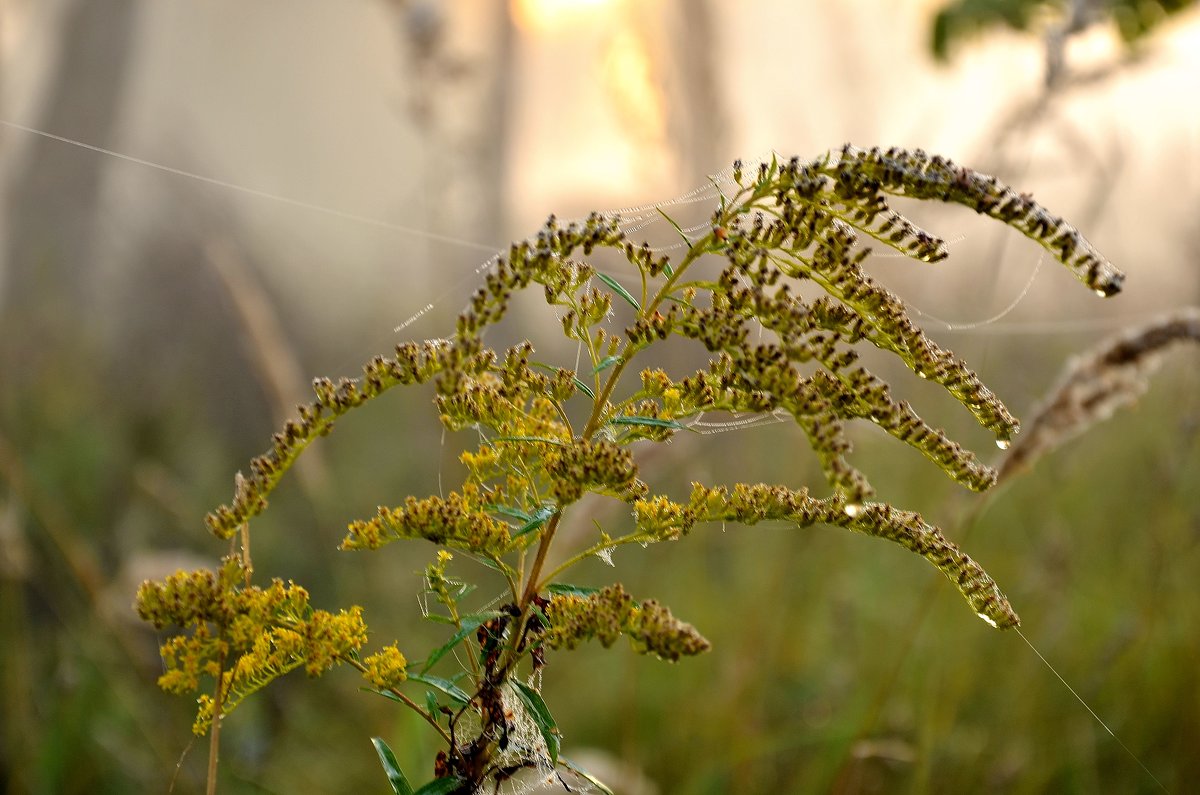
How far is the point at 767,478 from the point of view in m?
4.40

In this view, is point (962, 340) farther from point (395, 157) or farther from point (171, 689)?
point (395, 157)

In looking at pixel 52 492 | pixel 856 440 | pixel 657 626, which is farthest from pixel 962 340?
pixel 52 492

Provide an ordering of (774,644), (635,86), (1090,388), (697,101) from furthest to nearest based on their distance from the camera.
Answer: (635,86) → (697,101) → (774,644) → (1090,388)

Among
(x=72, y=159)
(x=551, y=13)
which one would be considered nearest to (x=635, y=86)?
(x=551, y=13)

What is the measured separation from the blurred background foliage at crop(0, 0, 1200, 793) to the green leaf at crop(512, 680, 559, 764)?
0.43 meters

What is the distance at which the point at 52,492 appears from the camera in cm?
415

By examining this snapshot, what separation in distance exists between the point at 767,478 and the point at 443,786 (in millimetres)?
3573

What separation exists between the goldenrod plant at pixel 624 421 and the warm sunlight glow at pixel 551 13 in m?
4.22

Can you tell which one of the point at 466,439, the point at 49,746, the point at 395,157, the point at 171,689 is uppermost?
the point at 395,157

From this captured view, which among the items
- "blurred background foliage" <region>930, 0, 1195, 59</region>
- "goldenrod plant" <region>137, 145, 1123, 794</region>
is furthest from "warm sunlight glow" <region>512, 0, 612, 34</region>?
"goldenrod plant" <region>137, 145, 1123, 794</region>

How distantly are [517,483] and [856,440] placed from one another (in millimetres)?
2700

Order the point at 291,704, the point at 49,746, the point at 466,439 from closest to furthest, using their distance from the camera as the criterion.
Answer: the point at 49,746, the point at 466,439, the point at 291,704

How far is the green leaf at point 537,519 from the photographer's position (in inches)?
35.3

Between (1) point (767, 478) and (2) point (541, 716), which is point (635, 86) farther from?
(2) point (541, 716)
